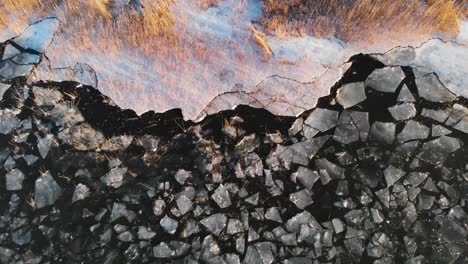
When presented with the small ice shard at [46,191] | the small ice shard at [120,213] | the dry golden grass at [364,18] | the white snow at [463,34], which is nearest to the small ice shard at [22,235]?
the small ice shard at [46,191]

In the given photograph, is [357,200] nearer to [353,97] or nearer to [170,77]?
[353,97]

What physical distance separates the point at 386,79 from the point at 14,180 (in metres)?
1.56

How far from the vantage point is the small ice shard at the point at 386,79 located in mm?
2178

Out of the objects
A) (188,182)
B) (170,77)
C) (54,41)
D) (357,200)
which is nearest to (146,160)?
(188,182)

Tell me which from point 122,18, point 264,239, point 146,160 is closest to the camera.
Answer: point 264,239

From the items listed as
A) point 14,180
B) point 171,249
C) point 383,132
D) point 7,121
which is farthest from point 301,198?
point 7,121

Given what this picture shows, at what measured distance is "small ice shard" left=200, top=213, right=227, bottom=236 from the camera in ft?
6.68

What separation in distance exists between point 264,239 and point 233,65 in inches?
29.0

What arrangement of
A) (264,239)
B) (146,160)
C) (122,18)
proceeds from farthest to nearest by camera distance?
(122,18) → (146,160) → (264,239)

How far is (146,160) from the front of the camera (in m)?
2.17

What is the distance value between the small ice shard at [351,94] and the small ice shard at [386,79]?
0.14 ft

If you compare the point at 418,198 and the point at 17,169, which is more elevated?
the point at 418,198

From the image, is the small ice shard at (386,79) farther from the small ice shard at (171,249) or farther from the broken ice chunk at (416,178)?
A: the small ice shard at (171,249)

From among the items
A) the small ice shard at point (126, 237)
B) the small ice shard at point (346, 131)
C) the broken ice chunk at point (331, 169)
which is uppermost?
the small ice shard at point (346, 131)
